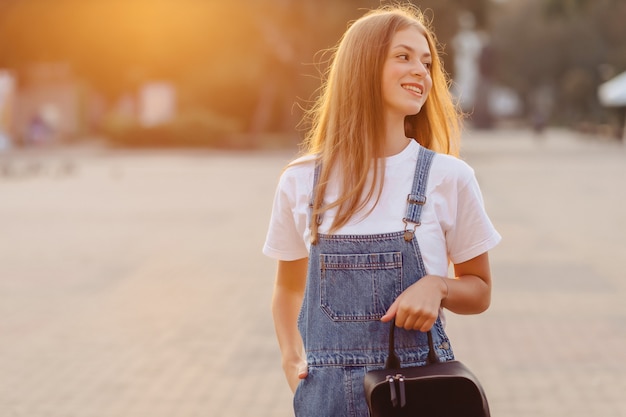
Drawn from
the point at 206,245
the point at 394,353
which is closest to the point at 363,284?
the point at 394,353

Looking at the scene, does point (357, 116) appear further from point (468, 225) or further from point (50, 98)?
point (50, 98)

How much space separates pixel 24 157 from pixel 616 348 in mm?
→ 31004

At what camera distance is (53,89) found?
167 feet

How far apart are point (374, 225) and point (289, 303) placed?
1.39 ft

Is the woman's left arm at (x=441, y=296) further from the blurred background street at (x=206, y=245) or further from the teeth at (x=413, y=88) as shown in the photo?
the blurred background street at (x=206, y=245)

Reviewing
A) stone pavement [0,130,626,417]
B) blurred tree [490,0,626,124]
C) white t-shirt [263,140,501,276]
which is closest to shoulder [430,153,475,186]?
white t-shirt [263,140,501,276]

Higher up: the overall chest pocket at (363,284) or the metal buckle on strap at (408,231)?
the metal buckle on strap at (408,231)

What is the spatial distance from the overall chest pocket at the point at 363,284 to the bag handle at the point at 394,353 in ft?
0.22

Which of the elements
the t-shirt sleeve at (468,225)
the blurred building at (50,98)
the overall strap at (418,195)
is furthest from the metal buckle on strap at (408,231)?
the blurred building at (50,98)

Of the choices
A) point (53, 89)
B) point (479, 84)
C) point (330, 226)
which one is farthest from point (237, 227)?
point (479, 84)

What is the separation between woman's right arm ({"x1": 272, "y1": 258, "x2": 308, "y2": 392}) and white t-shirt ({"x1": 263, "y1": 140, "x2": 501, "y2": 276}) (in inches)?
5.8

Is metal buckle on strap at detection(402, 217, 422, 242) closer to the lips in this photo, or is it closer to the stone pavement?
the lips

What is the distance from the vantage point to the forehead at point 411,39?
248cm

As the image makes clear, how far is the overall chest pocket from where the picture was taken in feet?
7.74
